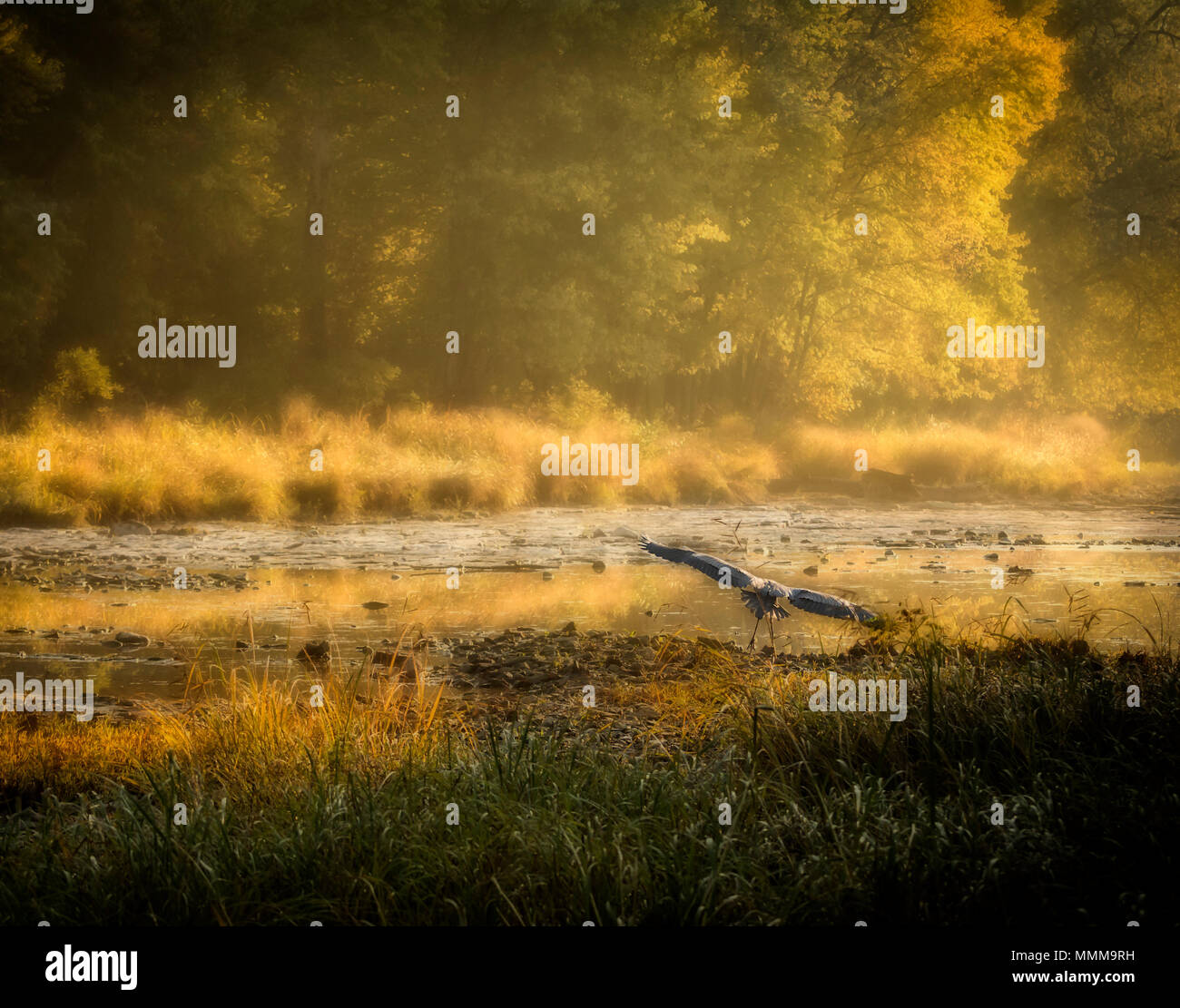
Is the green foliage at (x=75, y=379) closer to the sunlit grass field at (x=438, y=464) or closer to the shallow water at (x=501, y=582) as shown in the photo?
the sunlit grass field at (x=438, y=464)

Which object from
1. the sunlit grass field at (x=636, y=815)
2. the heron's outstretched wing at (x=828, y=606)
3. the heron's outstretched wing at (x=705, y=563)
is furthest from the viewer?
the heron's outstretched wing at (x=705, y=563)

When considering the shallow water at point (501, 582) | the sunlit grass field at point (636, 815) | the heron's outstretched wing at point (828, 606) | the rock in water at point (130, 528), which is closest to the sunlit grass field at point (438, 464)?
the rock in water at point (130, 528)

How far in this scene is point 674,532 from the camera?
63.3ft

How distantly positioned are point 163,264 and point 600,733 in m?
26.6

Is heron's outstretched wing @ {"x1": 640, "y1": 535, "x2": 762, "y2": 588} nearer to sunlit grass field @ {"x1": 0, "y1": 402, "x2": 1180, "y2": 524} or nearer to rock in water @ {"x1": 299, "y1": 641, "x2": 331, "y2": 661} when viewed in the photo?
rock in water @ {"x1": 299, "y1": 641, "x2": 331, "y2": 661}

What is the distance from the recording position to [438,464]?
21.7 m

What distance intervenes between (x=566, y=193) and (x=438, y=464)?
7.94 meters

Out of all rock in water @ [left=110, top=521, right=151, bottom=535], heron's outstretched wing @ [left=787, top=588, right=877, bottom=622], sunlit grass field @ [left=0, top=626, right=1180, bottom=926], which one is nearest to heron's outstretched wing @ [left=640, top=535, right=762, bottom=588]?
heron's outstretched wing @ [left=787, top=588, right=877, bottom=622]

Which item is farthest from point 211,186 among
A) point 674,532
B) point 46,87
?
point 674,532

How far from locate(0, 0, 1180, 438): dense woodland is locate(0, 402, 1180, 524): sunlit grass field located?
275 centimetres

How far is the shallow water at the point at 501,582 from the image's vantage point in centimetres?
980

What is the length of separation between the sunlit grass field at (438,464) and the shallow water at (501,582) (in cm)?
95
